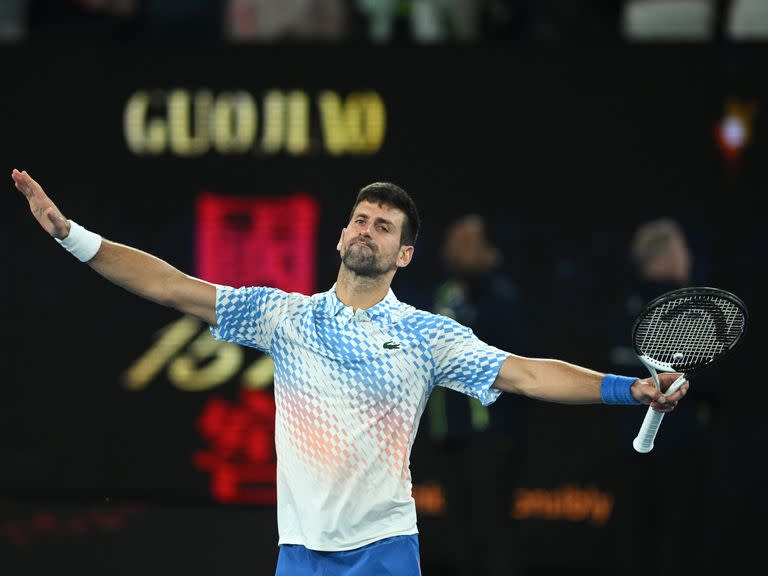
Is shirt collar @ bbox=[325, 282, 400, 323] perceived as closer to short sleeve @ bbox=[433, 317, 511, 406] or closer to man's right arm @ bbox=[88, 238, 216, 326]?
short sleeve @ bbox=[433, 317, 511, 406]

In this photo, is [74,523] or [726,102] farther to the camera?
[726,102]

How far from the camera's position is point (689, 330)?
14.8ft

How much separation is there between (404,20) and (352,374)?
485cm

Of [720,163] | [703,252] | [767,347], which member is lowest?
[767,347]

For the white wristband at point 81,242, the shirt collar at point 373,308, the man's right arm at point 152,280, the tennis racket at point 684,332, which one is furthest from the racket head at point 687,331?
the white wristband at point 81,242

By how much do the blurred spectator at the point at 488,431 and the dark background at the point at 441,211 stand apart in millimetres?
511

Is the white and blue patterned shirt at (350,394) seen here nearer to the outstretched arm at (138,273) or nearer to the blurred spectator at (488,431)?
the outstretched arm at (138,273)

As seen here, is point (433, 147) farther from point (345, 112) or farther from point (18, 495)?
point (18, 495)

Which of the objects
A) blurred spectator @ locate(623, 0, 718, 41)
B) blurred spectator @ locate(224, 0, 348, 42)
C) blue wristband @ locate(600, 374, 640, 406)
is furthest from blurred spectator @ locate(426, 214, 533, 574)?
blue wristband @ locate(600, 374, 640, 406)

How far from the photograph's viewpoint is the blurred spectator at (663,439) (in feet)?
24.2

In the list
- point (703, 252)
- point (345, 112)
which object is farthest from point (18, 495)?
point (703, 252)

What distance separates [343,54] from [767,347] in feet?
9.71

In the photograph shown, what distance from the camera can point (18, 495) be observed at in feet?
27.6

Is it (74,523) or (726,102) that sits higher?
(726,102)
